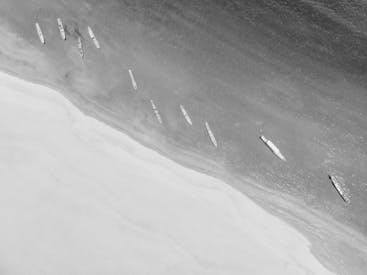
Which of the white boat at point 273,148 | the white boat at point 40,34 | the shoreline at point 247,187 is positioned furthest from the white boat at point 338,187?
the white boat at point 40,34

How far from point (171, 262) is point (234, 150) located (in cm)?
105

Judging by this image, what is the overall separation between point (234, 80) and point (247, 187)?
90 centimetres

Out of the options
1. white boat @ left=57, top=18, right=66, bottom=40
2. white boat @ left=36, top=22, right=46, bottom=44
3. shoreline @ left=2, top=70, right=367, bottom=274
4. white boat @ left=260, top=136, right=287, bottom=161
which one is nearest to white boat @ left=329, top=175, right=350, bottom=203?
shoreline @ left=2, top=70, right=367, bottom=274

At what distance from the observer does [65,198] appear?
389 centimetres

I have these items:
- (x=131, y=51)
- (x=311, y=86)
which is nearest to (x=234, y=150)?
(x=311, y=86)

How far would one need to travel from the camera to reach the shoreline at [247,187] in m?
4.23

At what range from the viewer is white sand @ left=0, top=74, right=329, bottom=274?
3.78m

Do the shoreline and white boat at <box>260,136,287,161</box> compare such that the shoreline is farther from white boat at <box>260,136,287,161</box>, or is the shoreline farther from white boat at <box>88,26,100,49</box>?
white boat at <box>88,26,100,49</box>

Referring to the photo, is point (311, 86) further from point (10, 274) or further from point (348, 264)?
point (10, 274)

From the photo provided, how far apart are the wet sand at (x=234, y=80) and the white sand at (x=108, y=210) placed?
0.60 ft

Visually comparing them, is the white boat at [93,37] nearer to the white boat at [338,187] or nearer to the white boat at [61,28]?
the white boat at [61,28]

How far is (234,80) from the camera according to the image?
4.52 m

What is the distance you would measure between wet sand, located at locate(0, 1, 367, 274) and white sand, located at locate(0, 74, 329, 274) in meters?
0.18

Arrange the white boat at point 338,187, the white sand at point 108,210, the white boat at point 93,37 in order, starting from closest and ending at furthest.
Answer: the white sand at point 108,210, the white boat at point 338,187, the white boat at point 93,37
